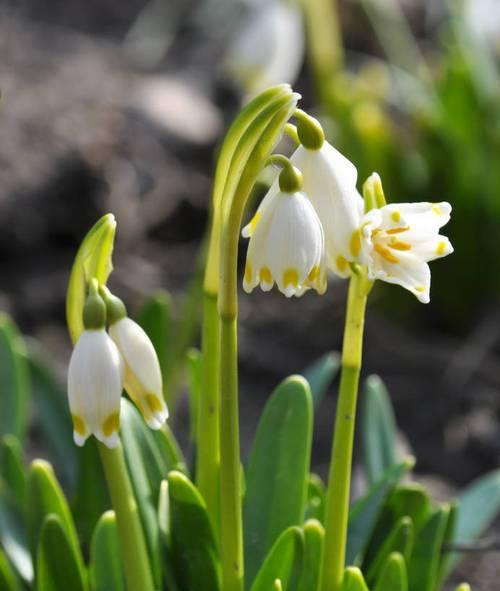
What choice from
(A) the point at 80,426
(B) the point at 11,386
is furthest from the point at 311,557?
(B) the point at 11,386

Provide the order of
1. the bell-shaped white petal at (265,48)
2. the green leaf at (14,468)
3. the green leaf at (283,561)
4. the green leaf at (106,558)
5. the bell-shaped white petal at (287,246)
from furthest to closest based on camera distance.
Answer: the bell-shaped white petal at (265,48) < the green leaf at (14,468) < the green leaf at (106,558) < the green leaf at (283,561) < the bell-shaped white petal at (287,246)

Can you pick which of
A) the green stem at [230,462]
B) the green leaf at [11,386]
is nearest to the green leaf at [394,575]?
the green stem at [230,462]

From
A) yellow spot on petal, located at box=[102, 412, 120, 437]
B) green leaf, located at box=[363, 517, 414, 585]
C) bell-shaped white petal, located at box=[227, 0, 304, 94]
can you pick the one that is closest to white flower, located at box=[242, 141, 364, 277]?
yellow spot on petal, located at box=[102, 412, 120, 437]

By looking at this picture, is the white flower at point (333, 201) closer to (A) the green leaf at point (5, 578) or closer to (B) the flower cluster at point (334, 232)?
(B) the flower cluster at point (334, 232)

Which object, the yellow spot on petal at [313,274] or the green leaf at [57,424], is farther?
the green leaf at [57,424]

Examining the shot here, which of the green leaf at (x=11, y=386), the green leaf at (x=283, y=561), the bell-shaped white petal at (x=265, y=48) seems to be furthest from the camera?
the bell-shaped white petal at (x=265, y=48)

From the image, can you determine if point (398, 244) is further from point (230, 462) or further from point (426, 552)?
point (426, 552)

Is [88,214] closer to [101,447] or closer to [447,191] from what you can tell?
[447,191]
